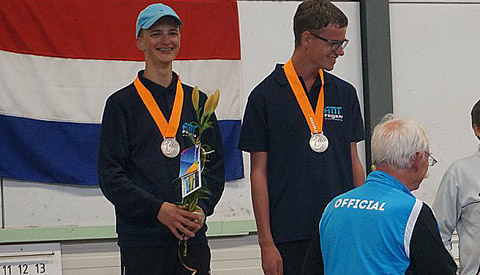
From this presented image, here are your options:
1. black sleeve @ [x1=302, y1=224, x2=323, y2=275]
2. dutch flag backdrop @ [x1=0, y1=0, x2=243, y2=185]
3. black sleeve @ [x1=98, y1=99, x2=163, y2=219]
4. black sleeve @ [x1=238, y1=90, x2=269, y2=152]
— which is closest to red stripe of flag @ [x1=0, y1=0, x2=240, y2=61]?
→ dutch flag backdrop @ [x1=0, y1=0, x2=243, y2=185]

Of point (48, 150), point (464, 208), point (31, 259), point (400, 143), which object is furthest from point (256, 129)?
point (31, 259)

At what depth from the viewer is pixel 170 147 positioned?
3.24 m

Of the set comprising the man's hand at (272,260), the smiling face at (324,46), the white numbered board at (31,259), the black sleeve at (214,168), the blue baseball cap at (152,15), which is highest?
the blue baseball cap at (152,15)

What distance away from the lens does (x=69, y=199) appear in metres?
5.03

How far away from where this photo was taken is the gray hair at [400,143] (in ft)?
8.30

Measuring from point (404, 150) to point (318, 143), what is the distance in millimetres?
777

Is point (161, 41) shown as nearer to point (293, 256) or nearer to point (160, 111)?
point (160, 111)

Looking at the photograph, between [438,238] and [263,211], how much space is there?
935 millimetres

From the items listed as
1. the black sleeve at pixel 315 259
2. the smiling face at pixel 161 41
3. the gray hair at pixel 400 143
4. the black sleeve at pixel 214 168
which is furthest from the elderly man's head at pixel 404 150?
the smiling face at pixel 161 41

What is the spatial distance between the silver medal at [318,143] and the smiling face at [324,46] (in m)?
0.28

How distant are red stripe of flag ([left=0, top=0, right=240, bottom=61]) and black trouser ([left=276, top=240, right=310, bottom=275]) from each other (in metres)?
2.24

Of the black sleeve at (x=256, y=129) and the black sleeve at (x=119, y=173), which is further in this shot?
the black sleeve at (x=256, y=129)

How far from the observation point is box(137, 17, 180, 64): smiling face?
3.34 metres

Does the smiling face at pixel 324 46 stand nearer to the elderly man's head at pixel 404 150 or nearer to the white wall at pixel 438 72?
the elderly man's head at pixel 404 150
